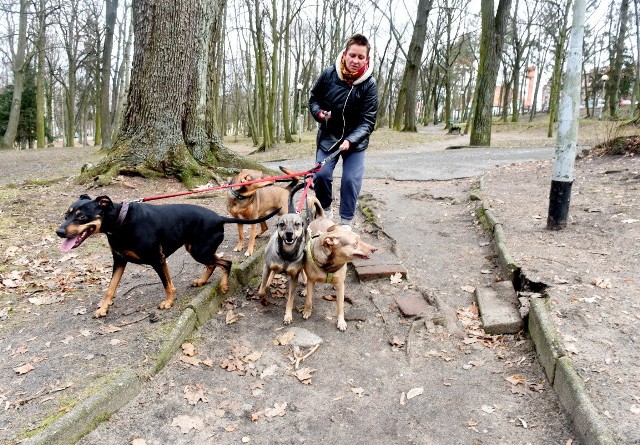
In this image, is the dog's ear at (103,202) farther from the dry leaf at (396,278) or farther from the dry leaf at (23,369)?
the dry leaf at (396,278)

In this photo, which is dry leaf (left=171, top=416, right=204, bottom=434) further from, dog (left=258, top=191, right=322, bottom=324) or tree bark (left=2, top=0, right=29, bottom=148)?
tree bark (left=2, top=0, right=29, bottom=148)

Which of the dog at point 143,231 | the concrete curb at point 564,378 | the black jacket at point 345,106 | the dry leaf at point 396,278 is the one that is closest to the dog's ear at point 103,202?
the dog at point 143,231

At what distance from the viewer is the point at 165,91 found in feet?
27.7

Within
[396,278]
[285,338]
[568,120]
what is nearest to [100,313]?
[285,338]

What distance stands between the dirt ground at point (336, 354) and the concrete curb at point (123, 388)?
7cm

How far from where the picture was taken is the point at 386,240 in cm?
696

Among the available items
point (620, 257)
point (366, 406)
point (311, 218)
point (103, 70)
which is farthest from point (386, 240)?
point (103, 70)

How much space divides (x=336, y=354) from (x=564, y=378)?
1860mm

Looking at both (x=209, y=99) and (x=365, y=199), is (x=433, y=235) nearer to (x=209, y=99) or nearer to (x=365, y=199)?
(x=365, y=199)

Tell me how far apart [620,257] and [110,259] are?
6.19m

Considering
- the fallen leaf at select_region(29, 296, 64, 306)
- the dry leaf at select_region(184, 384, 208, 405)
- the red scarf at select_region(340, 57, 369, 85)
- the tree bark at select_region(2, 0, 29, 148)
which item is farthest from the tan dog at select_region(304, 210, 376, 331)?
the tree bark at select_region(2, 0, 29, 148)

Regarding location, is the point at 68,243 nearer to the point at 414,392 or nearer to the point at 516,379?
the point at 414,392

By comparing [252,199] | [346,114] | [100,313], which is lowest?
[100,313]

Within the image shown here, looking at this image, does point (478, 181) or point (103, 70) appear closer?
point (478, 181)
